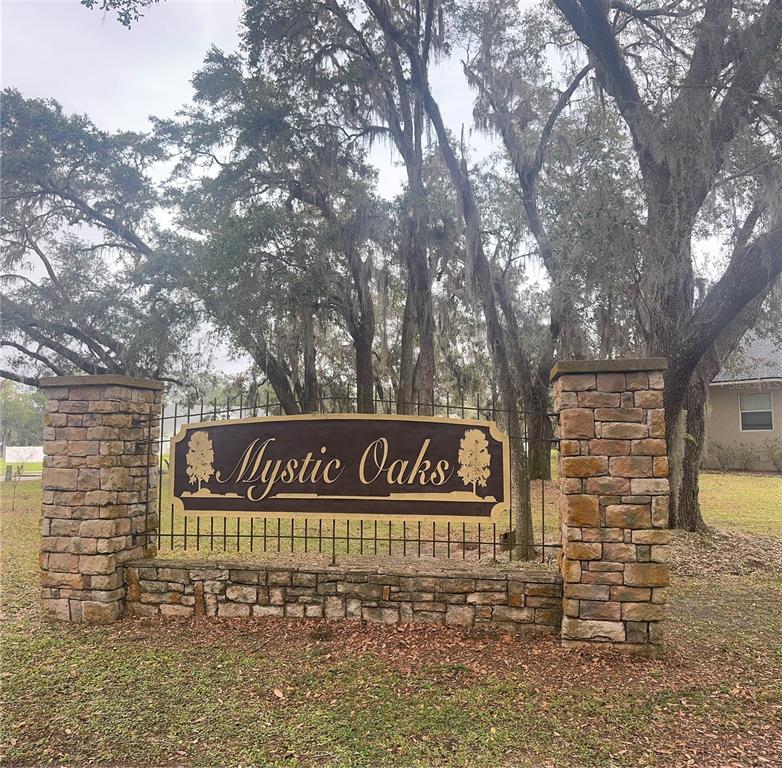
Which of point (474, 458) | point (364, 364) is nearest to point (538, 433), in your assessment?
point (364, 364)

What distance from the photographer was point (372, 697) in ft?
10.1

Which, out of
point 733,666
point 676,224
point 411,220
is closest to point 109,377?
point 733,666

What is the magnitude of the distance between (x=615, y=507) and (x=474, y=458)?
1.02m

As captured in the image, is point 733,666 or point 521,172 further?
point 521,172

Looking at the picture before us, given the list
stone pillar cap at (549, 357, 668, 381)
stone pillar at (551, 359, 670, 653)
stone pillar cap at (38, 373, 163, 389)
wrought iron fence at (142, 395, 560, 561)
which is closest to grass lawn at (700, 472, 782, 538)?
wrought iron fence at (142, 395, 560, 561)

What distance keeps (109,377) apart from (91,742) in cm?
248

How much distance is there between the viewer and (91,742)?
106 inches

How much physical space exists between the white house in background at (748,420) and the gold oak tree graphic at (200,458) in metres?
15.8

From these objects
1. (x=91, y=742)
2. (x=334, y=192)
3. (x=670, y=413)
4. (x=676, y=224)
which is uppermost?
(x=334, y=192)

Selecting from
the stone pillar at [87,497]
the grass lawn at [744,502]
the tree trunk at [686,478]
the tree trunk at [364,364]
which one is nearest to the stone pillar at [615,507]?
the stone pillar at [87,497]

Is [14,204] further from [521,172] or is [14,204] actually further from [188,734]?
[188,734]

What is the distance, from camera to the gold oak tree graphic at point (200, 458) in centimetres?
444

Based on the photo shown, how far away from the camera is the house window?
16312 mm

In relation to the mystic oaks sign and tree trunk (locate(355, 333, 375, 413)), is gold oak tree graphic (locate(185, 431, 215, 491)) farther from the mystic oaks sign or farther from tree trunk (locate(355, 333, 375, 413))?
tree trunk (locate(355, 333, 375, 413))
